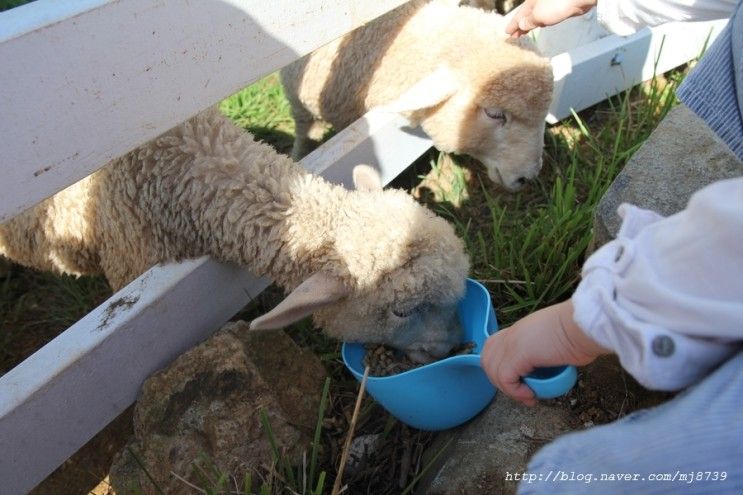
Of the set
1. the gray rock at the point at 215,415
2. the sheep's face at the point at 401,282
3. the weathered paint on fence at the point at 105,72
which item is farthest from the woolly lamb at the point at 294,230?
the weathered paint on fence at the point at 105,72

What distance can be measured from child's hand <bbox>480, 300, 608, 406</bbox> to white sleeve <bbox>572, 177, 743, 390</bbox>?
0.12 metres

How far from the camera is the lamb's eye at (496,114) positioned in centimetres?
286

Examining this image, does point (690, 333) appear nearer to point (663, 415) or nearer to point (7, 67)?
point (663, 415)

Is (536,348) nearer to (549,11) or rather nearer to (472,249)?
(472,249)

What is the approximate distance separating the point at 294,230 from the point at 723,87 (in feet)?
4.27

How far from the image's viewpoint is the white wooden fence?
4.00 feet

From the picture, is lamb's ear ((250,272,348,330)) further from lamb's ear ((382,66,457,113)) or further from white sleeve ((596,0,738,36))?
white sleeve ((596,0,738,36))

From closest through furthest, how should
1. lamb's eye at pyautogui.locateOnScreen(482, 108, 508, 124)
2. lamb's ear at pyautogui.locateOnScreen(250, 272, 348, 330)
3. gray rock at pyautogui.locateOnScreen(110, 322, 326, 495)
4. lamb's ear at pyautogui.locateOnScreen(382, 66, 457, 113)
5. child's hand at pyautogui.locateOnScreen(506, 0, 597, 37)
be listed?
lamb's ear at pyautogui.locateOnScreen(250, 272, 348, 330), gray rock at pyautogui.locateOnScreen(110, 322, 326, 495), child's hand at pyautogui.locateOnScreen(506, 0, 597, 37), lamb's ear at pyautogui.locateOnScreen(382, 66, 457, 113), lamb's eye at pyautogui.locateOnScreen(482, 108, 508, 124)

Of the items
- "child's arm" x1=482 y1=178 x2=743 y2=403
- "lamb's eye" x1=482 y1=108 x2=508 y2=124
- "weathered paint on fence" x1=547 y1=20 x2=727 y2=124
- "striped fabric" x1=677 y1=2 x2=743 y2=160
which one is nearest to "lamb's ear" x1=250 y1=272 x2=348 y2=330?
"child's arm" x1=482 y1=178 x2=743 y2=403

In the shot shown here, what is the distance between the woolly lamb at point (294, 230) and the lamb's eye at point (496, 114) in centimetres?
101

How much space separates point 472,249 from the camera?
2.60 meters

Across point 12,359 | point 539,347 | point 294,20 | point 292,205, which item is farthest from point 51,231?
point 539,347

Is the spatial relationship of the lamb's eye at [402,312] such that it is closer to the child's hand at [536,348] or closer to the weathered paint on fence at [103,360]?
the child's hand at [536,348]

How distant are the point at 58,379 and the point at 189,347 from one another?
1.66 ft
